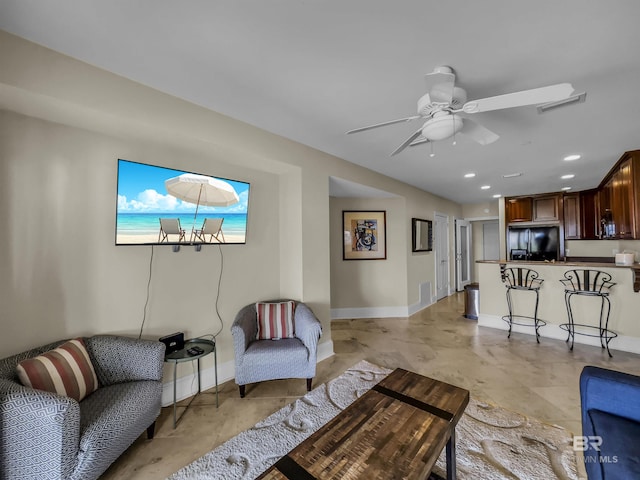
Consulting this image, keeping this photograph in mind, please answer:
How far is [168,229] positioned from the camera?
221 centimetres

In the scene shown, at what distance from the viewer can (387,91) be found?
189cm

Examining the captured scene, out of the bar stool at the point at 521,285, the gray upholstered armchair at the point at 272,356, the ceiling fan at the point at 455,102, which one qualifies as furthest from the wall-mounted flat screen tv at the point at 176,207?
the bar stool at the point at 521,285

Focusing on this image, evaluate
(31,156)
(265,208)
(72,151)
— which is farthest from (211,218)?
(31,156)

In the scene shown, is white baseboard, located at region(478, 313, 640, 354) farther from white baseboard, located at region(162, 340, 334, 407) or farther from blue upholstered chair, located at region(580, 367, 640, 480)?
white baseboard, located at region(162, 340, 334, 407)

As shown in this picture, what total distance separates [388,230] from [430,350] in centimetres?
222

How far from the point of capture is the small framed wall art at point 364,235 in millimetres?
4730

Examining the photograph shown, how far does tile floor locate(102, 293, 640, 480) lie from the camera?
5.83ft

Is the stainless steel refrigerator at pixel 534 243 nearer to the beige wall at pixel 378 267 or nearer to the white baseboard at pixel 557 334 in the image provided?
the white baseboard at pixel 557 334

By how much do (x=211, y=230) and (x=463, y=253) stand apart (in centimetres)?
694

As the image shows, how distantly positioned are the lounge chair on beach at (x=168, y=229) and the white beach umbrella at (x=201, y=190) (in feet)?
0.47

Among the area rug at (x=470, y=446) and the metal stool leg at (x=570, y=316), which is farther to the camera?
the metal stool leg at (x=570, y=316)

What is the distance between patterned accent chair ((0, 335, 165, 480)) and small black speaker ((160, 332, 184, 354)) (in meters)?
0.40

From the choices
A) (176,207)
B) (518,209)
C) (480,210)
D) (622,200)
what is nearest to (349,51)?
(176,207)

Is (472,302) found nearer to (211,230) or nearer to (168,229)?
(211,230)
